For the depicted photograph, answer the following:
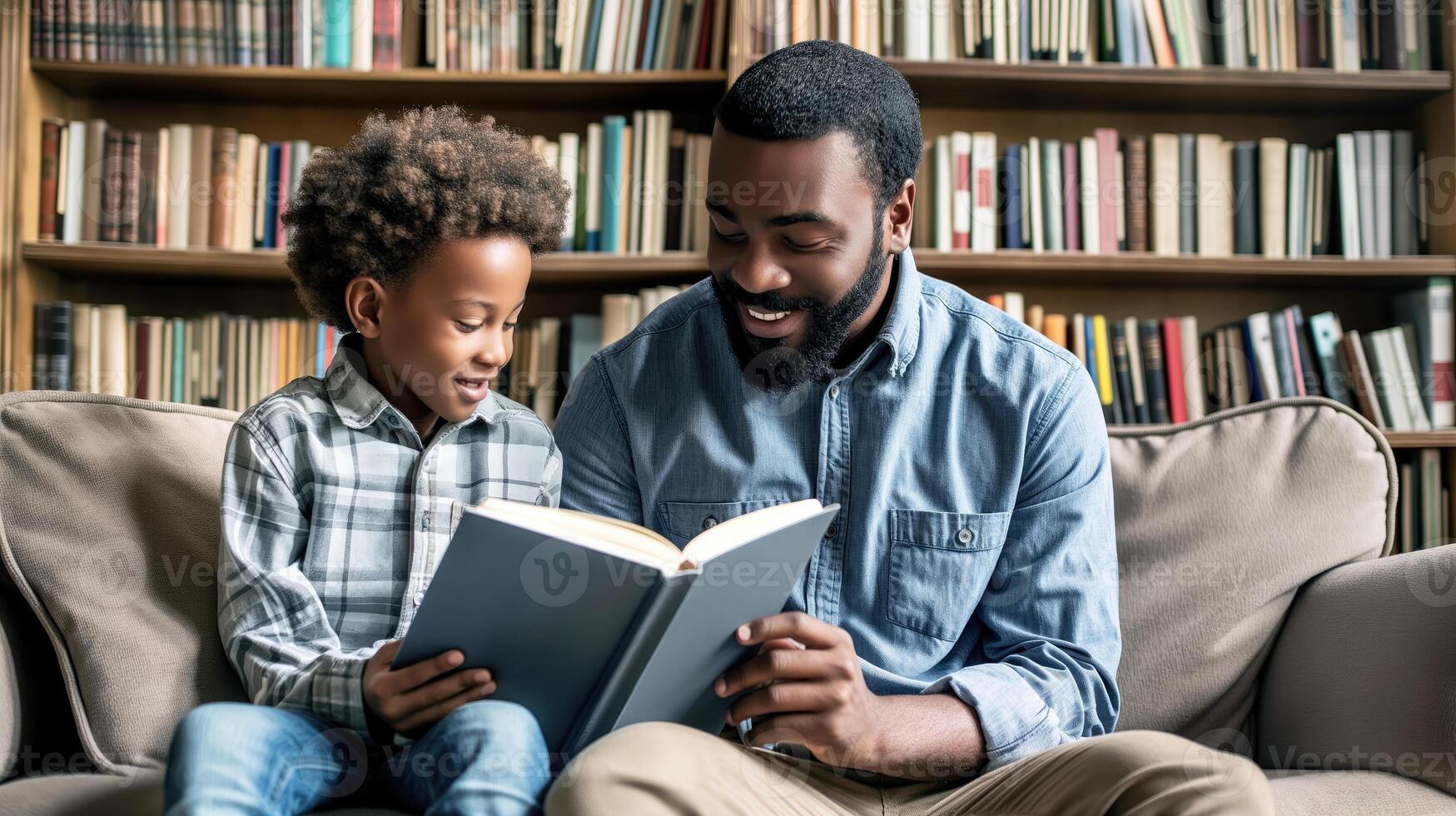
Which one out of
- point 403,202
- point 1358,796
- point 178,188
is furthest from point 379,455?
point 178,188

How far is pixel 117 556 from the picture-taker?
1.22 metres

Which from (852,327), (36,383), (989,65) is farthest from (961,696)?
(36,383)

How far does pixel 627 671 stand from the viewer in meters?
0.93

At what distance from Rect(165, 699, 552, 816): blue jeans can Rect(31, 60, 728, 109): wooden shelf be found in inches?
65.0

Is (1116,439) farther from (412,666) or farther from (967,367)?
(412,666)

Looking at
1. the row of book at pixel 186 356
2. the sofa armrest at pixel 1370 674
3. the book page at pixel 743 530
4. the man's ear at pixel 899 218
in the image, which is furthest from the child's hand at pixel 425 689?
the row of book at pixel 186 356

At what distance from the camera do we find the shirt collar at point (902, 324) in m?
1.29

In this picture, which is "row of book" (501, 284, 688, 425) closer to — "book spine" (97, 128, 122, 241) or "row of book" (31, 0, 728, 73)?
"row of book" (31, 0, 728, 73)

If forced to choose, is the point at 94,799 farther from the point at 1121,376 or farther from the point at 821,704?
the point at 1121,376

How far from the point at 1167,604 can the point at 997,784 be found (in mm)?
448

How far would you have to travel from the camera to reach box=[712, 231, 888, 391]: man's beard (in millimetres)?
1232

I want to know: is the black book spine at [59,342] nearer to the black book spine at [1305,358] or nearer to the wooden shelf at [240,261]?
the wooden shelf at [240,261]

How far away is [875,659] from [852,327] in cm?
39

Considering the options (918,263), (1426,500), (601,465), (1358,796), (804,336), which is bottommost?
(1358,796)
